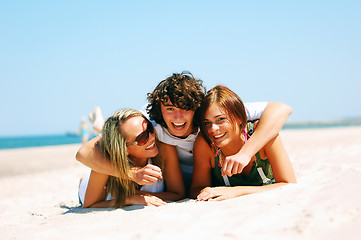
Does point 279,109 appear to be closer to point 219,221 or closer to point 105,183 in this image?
point 219,221

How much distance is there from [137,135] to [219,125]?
95 centimetres

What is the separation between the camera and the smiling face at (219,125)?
11.6 feet

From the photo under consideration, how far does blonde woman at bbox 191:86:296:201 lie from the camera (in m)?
3.52

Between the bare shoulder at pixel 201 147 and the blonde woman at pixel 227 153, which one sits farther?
the bare shoulder at pixel 201 147

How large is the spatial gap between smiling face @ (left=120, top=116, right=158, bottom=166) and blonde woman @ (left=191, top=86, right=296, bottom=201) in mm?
529

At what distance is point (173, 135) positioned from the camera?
12.9 ft

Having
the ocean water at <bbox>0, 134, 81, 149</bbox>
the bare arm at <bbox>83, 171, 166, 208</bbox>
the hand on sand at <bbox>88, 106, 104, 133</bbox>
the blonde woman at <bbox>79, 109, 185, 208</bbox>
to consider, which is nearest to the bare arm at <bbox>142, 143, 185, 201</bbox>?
the blonde woman at <bbox>79, 109, 185, 208</bbox>

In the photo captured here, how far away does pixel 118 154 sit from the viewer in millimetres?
3477

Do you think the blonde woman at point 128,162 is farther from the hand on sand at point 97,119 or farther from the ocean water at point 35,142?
the ocean water at point 35,142

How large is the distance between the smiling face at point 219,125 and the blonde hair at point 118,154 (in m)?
0.87

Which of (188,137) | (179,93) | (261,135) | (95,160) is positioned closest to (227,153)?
(188,137)

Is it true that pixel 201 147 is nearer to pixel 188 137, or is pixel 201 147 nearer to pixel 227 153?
pixel 188 137

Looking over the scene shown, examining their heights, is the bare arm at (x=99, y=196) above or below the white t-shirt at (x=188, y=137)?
below

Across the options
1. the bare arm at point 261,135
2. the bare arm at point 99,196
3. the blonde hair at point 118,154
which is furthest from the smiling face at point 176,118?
the bare arm at point 99,196
